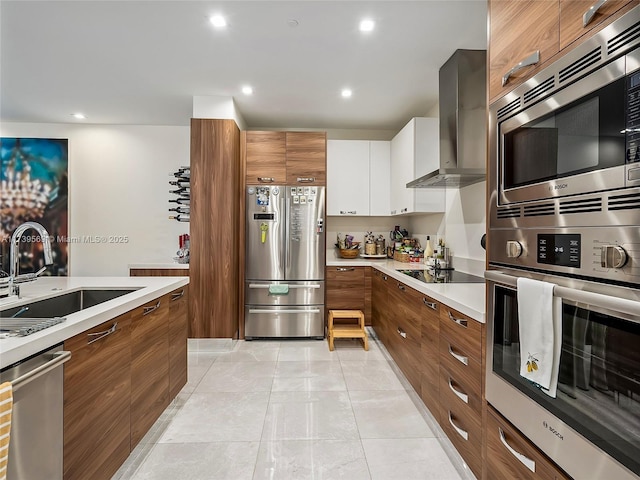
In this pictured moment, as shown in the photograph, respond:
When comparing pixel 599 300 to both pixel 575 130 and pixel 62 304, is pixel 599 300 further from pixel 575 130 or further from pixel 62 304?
A: pixel 62 304

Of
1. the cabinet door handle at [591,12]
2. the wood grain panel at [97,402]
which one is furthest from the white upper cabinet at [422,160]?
the wood grain panel at [97,402]

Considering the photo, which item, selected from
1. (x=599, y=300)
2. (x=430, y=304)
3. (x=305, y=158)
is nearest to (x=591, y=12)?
(x=599, y=300)

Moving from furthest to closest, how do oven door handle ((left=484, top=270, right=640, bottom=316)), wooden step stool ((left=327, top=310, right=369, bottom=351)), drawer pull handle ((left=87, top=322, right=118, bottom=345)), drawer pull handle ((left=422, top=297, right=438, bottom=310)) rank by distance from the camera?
1. wooden step stool ((left=327, top=310, right=369, bottom=351))
2. drawer pull handle ((left=422, top=297, right=438, bottom=310))
3. drawer pull handle ((left=87, top=322, right=118, bottom=345))
4. oven door handle ((left=484, top=270, right=640, bottom=316))

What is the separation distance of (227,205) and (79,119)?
263cm

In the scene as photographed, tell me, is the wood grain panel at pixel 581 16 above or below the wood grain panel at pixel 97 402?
above

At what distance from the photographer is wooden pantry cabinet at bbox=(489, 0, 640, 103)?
85cm

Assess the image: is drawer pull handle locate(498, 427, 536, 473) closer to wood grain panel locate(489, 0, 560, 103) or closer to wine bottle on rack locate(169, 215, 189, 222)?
wood grain panel locate(489, 0, 560, 103)

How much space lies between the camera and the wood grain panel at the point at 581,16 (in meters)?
0.78

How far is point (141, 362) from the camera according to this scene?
1.65m

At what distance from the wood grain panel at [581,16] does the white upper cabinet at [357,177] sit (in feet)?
10.3

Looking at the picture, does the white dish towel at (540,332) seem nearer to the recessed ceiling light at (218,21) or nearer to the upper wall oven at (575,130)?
the upper wall oven at (575,130)

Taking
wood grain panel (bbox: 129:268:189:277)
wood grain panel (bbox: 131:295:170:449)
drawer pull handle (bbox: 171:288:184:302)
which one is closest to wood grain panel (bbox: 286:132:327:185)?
wood grain panel (bbox: 129:268:189:277)

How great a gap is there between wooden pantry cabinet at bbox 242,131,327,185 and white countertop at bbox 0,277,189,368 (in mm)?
1756

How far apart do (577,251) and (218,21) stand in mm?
2477
